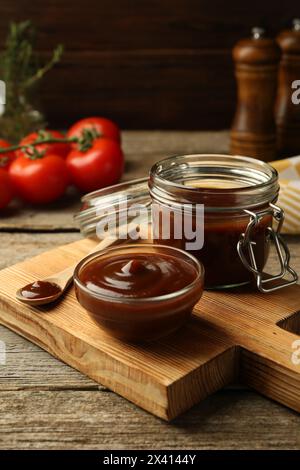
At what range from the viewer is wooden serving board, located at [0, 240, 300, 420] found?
1.17 m

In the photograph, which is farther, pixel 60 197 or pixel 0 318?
pixel 60 197

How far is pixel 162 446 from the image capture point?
1.11 metres

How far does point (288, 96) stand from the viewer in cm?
249

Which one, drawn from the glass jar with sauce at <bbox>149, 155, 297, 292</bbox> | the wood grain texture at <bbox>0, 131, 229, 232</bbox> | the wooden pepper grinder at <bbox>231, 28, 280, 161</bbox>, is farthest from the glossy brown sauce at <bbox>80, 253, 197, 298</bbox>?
the wooden pepper grinder at <bbox>231, 28, 280, 161</bbox>

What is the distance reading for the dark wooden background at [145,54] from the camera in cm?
284

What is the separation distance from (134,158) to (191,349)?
1.42 metres

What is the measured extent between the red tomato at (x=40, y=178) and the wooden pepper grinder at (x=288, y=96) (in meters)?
0.78

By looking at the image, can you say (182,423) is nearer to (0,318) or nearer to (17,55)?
(0,318)

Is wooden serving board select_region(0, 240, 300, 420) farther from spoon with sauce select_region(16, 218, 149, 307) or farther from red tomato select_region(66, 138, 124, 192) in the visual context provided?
red tomato select_region(66, 138, 124, 192)

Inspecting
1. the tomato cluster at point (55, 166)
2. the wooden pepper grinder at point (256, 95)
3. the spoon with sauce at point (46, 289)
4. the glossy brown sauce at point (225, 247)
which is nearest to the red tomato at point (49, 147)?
the tomato cluster at point (55, 166)

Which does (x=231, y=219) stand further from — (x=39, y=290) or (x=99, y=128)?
(x=99, y=128)

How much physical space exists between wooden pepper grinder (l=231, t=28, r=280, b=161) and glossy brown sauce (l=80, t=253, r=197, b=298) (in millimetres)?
1163
